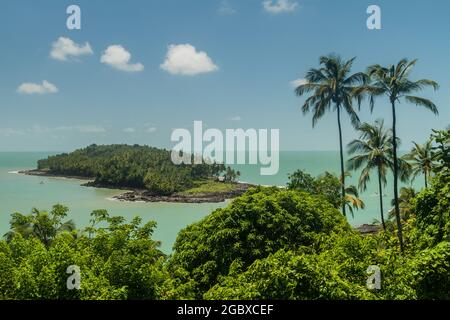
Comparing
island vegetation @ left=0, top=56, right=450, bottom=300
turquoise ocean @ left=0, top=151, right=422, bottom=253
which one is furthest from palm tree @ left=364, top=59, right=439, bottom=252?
turquoise ocean @ left=0, top=151, right=422, bottom=253

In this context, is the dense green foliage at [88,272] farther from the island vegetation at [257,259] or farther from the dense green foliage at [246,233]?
the dense green foliage at [246,233]

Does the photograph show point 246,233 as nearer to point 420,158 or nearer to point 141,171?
point 420,158

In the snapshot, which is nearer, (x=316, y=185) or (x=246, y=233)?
(x=246, y=233)

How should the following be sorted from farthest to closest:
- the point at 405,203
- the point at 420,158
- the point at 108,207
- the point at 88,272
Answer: the point at 108,207, the point at 405,203, the point at 420,158, the point at 88,272

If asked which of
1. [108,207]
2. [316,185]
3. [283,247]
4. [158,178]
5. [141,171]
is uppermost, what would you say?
[141,171]

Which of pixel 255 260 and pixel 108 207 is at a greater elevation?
pixel 255 260

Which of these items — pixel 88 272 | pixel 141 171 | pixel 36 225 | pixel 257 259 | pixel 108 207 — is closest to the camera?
pixel 88 272

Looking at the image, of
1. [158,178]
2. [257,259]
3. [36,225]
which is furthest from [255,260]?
[158,178]

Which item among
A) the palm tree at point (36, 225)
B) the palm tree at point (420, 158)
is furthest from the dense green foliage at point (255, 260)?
the palm tree at point (420, 158)
